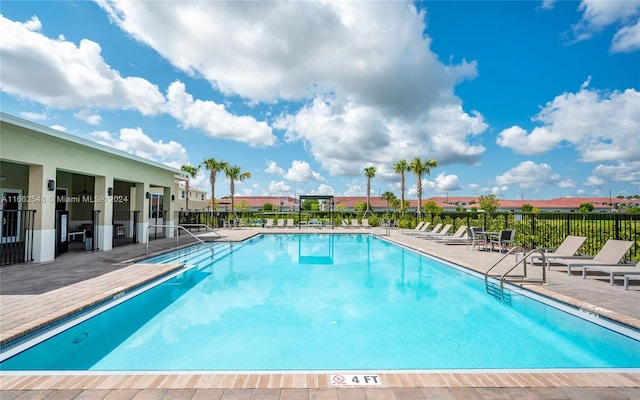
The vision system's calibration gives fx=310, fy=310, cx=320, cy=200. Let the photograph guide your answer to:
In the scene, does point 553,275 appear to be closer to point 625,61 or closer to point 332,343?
point 332,343

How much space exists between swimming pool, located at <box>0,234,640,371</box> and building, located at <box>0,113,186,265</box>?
3.89 m

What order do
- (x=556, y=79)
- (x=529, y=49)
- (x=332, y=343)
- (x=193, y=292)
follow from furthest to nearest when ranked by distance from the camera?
1. (x=556, y=79)
2. (x=529, y=49)
3. (x=193, y=292)
4. (x=332, y=343)

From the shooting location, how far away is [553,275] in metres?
7.58

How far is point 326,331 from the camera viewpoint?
15.9ft

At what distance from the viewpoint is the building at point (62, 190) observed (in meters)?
8.18

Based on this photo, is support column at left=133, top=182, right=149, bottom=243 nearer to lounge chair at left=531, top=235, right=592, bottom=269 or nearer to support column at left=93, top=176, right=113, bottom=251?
support column at left=93, top=176, right=113, bottom=251

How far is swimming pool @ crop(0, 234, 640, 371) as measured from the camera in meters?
3.74

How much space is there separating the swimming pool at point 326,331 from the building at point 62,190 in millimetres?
3892

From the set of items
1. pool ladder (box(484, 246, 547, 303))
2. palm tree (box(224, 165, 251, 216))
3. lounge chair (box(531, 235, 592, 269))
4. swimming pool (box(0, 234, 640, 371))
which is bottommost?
swimming pool (box(0, 234, 640, 371))

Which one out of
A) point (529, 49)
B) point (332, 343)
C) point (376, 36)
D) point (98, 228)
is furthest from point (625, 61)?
point (98, 228)

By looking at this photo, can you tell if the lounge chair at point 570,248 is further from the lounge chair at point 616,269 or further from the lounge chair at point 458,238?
the lounge chair at point 458,238

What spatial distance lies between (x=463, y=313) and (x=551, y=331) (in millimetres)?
1328

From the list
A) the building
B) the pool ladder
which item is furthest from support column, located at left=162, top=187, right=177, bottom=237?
the pool ladder

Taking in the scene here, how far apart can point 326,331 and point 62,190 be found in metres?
14.9
